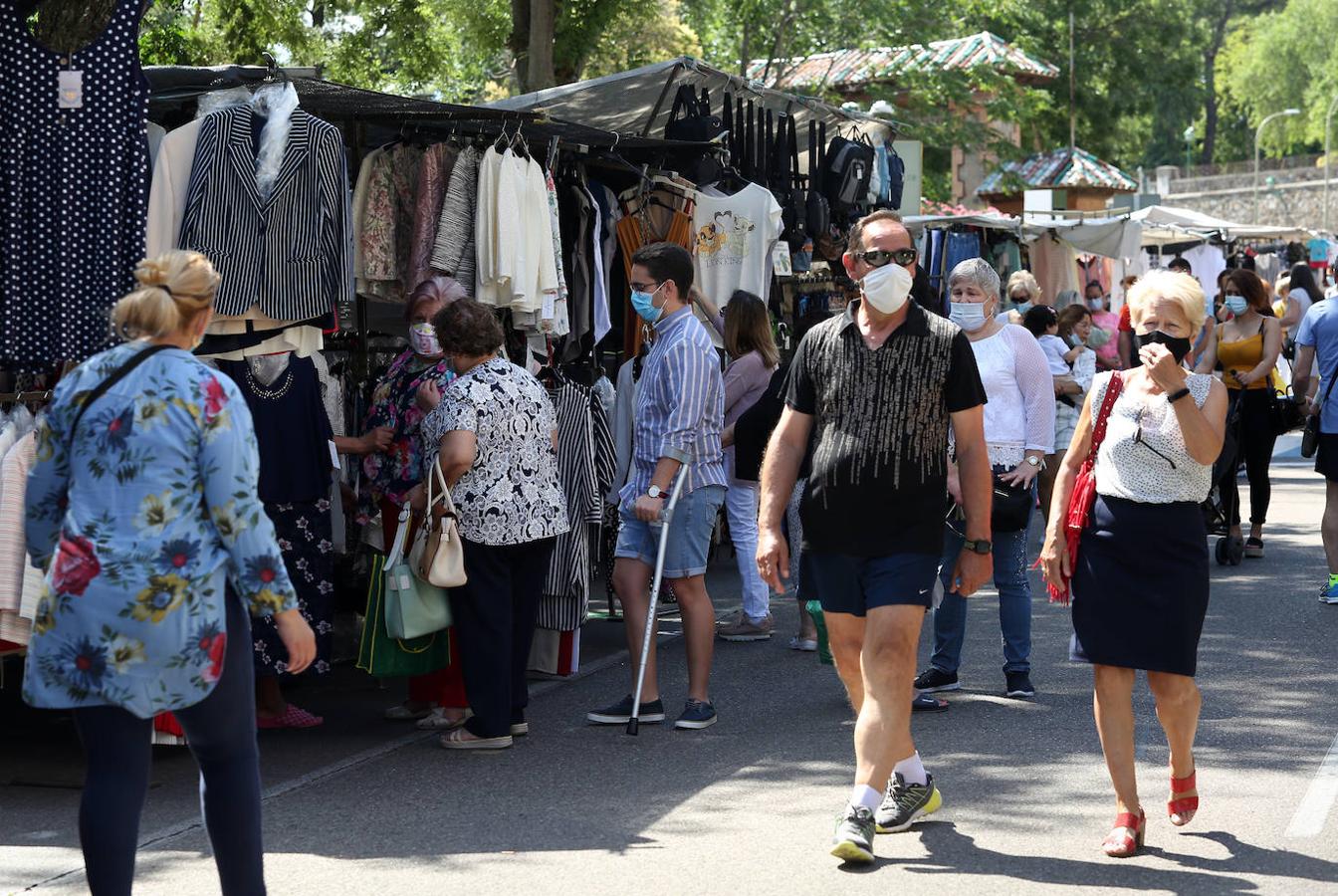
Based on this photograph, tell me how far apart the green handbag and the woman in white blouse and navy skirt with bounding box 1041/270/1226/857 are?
2811 millimetres

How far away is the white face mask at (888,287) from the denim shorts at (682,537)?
6.90 feet

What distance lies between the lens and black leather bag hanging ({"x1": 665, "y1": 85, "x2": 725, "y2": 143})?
10062mm

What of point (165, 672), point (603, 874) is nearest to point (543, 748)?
point (603, 874)

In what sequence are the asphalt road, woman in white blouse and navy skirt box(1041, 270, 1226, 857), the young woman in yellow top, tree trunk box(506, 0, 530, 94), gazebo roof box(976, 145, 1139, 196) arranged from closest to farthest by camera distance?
the asphalt road < woman in white blouse and navy skirt box(1041, 270, 1226, 857) < the young woman in yellow top < tree trunk box(506, 0, 530, 94) < gazebo roof box(976, 145, 1139, 196)

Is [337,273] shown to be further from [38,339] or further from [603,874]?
[603,874]

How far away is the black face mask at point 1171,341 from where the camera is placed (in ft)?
17.2

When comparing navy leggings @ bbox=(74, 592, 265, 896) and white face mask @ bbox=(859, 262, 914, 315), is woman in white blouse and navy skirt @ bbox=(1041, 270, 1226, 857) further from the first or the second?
navy leggings @ bbox=(74, 592, 265, 896)

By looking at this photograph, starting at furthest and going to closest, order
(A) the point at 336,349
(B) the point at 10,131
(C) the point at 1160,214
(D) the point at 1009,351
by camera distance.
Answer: (C) the point at 1160,214 → (A) the point at 336,349 → (D) the point at 1009,351 → (B) the point at 10,131

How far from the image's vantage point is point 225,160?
6.53 meters

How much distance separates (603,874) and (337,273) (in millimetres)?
2894

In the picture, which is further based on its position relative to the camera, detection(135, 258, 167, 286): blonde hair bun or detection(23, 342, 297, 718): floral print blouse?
detection(135, 258, 167, 286): blonde hair bun

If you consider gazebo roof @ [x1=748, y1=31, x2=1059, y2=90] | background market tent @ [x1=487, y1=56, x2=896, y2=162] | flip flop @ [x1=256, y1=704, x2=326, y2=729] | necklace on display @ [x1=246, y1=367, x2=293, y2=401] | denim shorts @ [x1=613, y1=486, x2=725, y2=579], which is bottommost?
flip flop @ [x1=256, y1=704, x2=326, y2=729]

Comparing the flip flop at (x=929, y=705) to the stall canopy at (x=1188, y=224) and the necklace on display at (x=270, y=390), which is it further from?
the stall canopy at (x=1188, y=224)

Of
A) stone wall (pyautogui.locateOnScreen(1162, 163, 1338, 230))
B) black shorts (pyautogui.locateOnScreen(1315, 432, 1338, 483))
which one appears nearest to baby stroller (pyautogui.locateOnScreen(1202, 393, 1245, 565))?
black shorts (pyautogui.locateOnScreen(1315, 432, 1338, 483))
